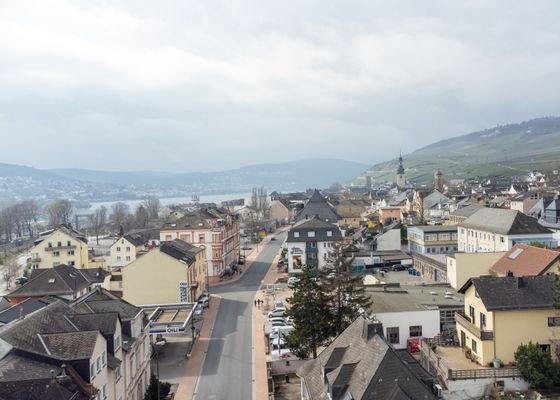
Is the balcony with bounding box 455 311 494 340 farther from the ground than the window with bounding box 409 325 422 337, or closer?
farther from the ground

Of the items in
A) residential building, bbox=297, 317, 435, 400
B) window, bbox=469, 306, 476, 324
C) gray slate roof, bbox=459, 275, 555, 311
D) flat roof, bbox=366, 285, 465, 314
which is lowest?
flat roof, bbox=366, 285, 465, 314

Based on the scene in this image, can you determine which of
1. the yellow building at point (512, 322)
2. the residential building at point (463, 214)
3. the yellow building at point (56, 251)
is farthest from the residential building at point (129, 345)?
the residential building at point (463, 214)

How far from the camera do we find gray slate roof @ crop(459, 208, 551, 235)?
177 ft

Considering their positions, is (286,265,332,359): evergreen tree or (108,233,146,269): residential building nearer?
(286,265,332,359): evergreen tree

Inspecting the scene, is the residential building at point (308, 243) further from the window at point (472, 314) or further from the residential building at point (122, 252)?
the window at point (472, 314)

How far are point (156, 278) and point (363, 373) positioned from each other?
3334 centimetres

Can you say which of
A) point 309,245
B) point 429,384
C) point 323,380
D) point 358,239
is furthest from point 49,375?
point 358,239

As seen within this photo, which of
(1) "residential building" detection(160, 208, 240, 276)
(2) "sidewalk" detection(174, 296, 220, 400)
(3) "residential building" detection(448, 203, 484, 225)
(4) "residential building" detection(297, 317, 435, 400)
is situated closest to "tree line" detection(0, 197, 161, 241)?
(1) "residential building" detection(160, 208, 240, 276)

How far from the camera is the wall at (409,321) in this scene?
35.3m

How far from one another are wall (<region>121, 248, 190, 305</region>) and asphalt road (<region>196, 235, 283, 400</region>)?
506cm

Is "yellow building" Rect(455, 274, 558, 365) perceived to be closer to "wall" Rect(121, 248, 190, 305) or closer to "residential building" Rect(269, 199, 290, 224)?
"wall" Rect(121, 248, 190, 305)

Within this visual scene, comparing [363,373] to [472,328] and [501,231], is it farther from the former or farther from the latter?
[501,231]

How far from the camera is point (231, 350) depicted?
38.9 m

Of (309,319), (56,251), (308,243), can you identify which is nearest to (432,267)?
(308,243)
